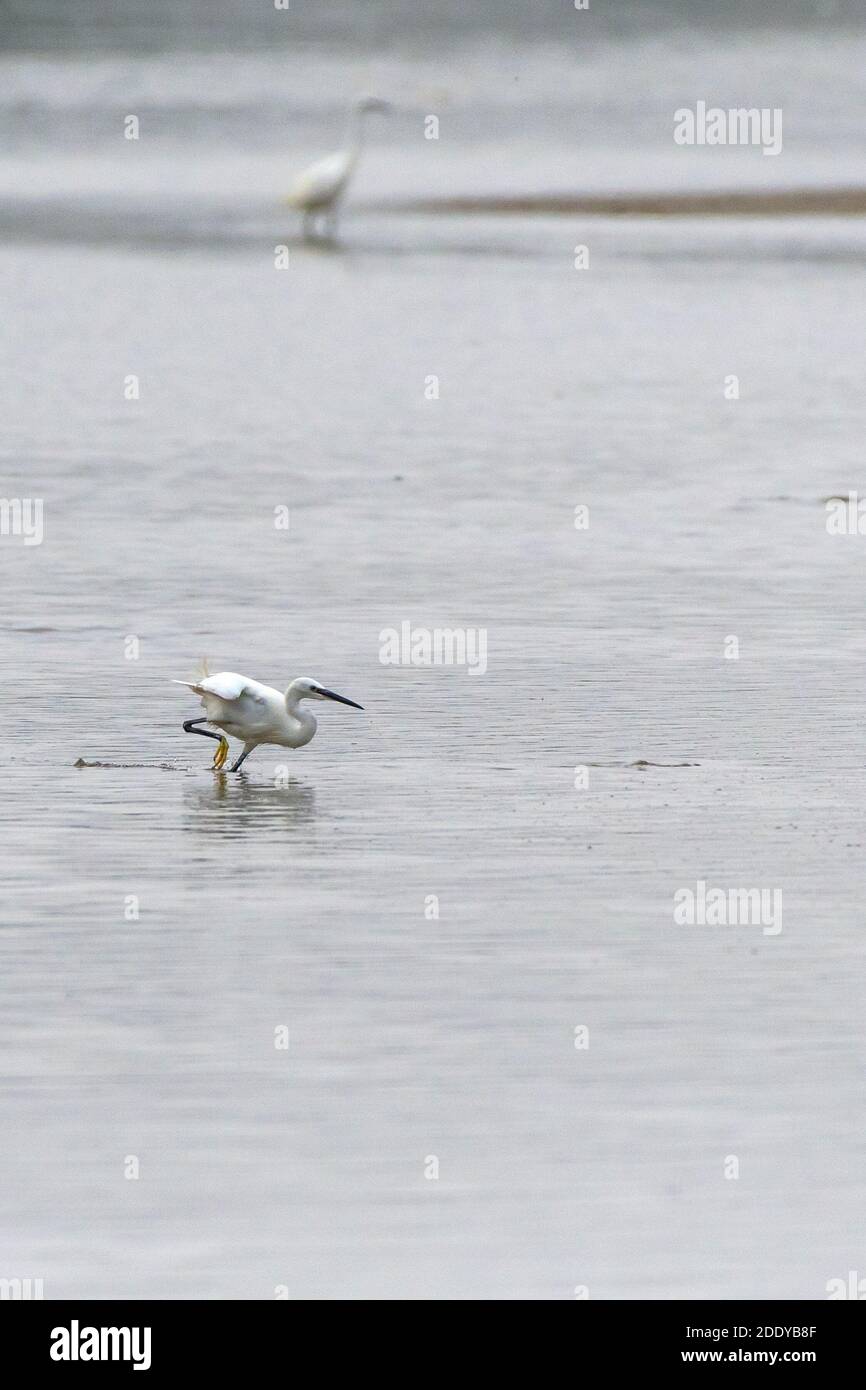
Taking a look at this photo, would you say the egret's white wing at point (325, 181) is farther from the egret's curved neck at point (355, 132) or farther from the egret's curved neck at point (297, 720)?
the egret's curved neck at point (297, 720)

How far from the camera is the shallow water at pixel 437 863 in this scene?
8023 millimetres

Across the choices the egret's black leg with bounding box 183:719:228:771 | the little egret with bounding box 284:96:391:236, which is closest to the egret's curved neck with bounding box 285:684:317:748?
the egret's black leg with bounding box 183:719:228:771

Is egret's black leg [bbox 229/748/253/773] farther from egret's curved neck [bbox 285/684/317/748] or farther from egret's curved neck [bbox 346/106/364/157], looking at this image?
egret's curved neck [bbox 346/106/364/157]

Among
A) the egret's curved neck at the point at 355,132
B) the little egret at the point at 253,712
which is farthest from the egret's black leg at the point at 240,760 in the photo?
the egret's curved neck at the point at 355,132

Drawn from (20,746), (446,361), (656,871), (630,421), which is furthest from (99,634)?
(446,361)

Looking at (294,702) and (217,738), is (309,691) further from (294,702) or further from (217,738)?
(217,738)

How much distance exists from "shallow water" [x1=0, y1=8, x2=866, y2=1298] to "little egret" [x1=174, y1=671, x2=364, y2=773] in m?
0.19

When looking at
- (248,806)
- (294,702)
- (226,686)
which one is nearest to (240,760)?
(294,702)

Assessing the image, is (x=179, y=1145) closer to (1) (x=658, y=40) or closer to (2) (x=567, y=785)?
(2) (x=567, y=785)

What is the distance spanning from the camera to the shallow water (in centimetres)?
802

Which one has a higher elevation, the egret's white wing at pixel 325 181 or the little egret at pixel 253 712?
the egret's white wing at pixel 325 181

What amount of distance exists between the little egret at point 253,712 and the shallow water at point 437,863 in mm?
186

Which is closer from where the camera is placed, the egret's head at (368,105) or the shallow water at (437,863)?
the shallow water at (437,863)

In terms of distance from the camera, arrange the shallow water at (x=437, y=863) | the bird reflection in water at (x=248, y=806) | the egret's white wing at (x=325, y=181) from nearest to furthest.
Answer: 1. the shallow water at (x=437, y=863)
2. the bird reflection in water at (x=248, y=806)
3. the egret's white wing at (x=325, y=181)
